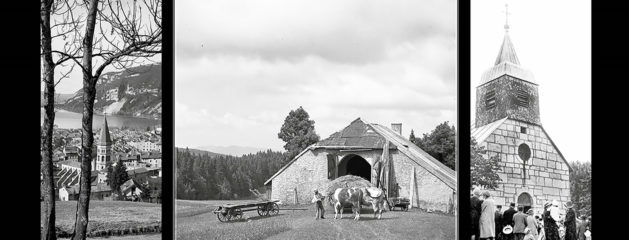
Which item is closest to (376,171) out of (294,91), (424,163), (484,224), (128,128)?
(424,163)

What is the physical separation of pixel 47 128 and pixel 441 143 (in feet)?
9.42

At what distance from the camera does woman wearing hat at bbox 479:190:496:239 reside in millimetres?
4379

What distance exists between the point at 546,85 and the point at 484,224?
1.01 m

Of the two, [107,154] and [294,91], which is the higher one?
[294,91]

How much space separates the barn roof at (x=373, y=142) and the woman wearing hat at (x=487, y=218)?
0.88 metres

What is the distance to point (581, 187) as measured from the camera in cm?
453

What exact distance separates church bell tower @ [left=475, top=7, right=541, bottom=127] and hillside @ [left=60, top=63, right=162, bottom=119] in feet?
6.91

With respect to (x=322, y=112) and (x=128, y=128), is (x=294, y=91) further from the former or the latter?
(x=128, y=128)

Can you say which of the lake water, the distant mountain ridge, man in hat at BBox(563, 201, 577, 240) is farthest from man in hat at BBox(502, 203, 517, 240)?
the lake water

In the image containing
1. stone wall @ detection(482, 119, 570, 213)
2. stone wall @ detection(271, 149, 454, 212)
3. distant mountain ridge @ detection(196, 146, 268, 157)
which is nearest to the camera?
stone wall @ detection(482, 119, 570, 213)

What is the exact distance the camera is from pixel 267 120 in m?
5.44

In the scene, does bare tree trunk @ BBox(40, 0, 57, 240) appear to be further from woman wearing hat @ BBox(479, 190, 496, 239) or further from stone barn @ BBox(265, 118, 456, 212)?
woman wearing hat @ BBox(479, 190, 496, 239)

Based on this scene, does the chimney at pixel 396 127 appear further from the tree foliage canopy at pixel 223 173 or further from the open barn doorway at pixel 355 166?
the tree foliage canopy at pixel 223 173

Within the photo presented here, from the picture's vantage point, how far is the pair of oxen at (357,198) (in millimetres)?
5602
